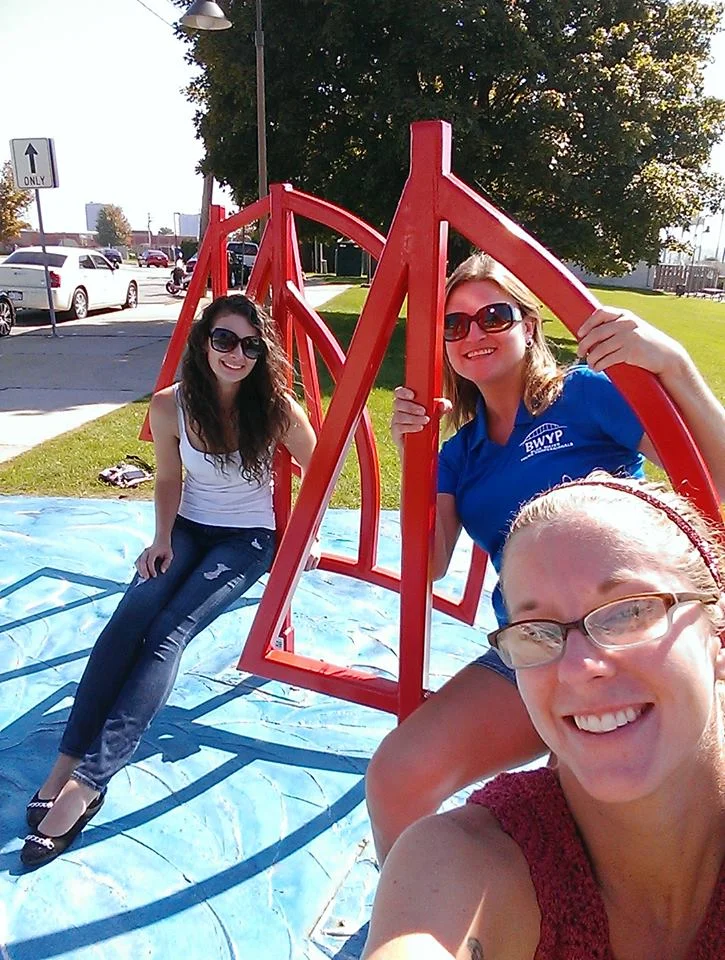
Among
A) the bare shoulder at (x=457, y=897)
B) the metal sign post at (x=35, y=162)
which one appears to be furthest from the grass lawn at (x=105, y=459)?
the metal sign post at (x=35, y=162)

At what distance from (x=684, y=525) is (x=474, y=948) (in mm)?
589

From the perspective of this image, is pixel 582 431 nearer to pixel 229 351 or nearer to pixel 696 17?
pixel 229 351

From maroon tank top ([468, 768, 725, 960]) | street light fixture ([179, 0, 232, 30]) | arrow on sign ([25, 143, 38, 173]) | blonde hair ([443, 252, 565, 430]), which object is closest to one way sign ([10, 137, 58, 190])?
arrow on sign ([25, 143, 38, 173])

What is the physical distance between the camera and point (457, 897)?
1.01 meters

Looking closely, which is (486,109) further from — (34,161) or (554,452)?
(554,452)

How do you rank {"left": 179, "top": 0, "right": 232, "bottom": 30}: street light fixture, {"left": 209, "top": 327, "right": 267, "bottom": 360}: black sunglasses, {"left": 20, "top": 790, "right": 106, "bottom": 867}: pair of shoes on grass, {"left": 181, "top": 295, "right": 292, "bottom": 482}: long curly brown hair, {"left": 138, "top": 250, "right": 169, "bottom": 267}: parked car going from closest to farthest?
{"left": 20, "top": 790, "right": 106, "bottom": 867}: pair of shoes on grass → {"left": 209, "top": 327, "right": 267, "bottom": 360}: black sunglasses → {"left": 181, "top": 295, "right": 292, "bottom": 482}: long curly brown hair → {"left": 179, "top": 0, "right": 232, "bottom": 30}: street light fixture → {"left": 138, "top": 250, "right": 169, "bottom": 267}: parked car

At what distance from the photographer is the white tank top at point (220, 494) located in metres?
2.90

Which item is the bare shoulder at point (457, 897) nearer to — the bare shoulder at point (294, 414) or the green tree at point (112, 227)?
the bare shoulder at point (294, 414)

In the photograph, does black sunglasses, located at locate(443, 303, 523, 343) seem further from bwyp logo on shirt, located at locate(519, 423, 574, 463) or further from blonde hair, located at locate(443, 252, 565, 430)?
bwyp logo on shirt, located at locate(519, 423, 574, 463)

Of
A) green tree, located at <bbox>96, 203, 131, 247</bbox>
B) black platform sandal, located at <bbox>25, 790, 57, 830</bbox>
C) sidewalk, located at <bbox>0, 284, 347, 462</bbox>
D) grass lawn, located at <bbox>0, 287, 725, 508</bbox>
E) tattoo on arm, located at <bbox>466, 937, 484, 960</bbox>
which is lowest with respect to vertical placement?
black platform sandal, located at <bbox>25, 790, 57, 830</bbox>

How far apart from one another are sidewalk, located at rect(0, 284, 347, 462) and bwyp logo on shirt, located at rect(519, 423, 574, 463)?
3.19 meters

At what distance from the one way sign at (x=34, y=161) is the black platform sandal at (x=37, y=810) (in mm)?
10761

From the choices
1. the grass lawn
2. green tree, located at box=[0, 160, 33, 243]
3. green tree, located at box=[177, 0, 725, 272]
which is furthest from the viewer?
green tree, located at box=[0, 160, 33, 243]

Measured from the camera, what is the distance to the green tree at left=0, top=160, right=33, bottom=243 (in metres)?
35.8
